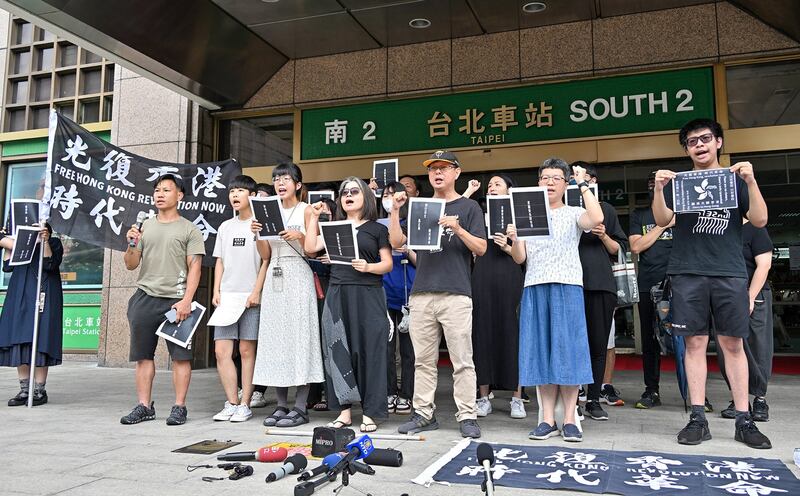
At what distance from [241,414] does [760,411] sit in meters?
3.83

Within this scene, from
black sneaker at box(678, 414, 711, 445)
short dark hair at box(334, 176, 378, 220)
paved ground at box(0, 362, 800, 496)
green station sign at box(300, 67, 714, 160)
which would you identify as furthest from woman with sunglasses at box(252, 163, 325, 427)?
green station sign at box(300, 67, 714, 160)

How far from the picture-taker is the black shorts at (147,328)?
4777mm

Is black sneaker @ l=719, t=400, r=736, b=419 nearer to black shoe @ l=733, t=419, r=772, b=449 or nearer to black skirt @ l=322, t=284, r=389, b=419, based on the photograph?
black shoe @ l=733, t=419, r=772, b=449

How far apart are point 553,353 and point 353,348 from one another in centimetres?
136

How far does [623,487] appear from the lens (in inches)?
111

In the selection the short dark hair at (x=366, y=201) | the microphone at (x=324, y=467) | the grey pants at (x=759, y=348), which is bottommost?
the microphone at (x=324, y=467)

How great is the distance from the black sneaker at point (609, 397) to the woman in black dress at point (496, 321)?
888 millimetres

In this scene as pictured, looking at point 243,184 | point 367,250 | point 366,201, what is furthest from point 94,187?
point 367,250

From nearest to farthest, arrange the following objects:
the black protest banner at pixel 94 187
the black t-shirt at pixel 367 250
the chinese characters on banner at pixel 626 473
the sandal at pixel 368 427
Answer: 1. the chinese characters on banner at pixel 626 473
2. the sandal at pixel 368 427
3. the black t-shirt at pixel 367 250
4. the black protest banner at pixel 94 187

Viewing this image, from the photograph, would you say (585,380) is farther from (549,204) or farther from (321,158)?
(321,158)

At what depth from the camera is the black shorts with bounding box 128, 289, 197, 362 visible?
478 centimetres

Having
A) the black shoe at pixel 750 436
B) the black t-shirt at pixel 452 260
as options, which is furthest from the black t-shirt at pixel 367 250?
the black shoe at pixel 750 436

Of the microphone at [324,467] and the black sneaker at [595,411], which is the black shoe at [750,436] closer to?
the black sneaker at [595,411]

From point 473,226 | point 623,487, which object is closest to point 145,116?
point 473,226
